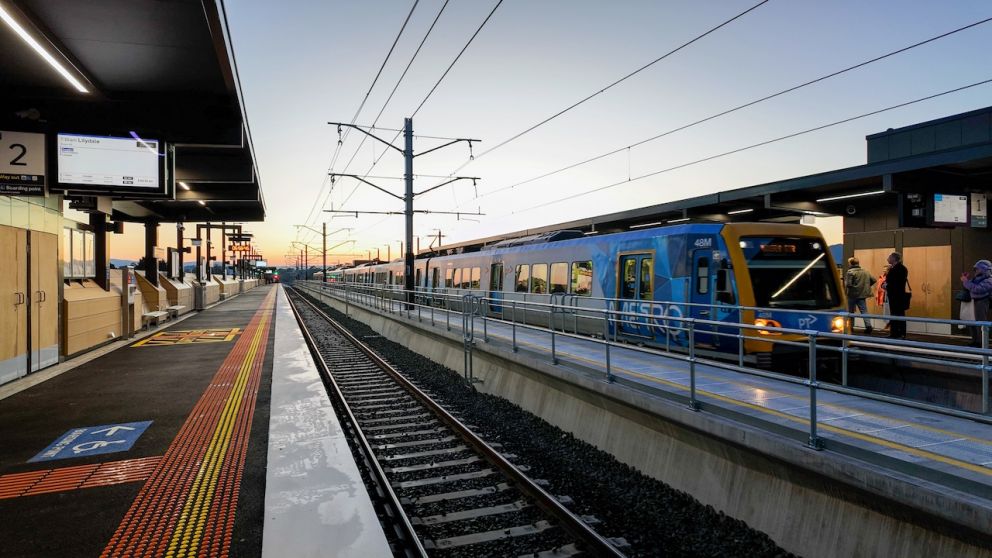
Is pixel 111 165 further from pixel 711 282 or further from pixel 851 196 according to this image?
pixel 851 196

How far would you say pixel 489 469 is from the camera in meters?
6.02

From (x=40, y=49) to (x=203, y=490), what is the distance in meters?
7.19

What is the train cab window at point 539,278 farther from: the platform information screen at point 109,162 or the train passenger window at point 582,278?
the platform information screen at point 109,162

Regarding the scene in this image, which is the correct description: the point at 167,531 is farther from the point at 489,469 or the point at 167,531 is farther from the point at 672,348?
the point at 672,348

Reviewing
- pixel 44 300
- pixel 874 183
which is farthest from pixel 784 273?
pixel 44 300

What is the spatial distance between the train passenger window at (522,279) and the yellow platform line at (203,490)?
8573 millimetres

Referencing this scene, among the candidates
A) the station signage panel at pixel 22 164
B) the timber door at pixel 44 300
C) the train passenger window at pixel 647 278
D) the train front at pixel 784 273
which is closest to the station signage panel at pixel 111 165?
the station signage panel at pixel 22 164

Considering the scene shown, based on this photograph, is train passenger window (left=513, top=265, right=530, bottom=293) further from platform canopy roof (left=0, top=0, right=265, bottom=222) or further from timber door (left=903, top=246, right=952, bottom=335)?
timber door (left=903, top=246, right=952, bottom=335)

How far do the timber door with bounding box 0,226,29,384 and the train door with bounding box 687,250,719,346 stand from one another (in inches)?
463

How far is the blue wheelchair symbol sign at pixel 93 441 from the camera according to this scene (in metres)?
6.15

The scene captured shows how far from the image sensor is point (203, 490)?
5.09m

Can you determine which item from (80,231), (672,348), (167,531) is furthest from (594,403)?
(80,231)

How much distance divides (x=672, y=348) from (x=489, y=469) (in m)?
5.05

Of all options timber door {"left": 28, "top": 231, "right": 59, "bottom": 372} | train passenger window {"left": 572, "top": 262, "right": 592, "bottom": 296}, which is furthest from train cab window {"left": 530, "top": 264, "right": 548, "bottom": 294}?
timber door {"left": 28, "top": 231, "right": 59, "bottom": 372}
